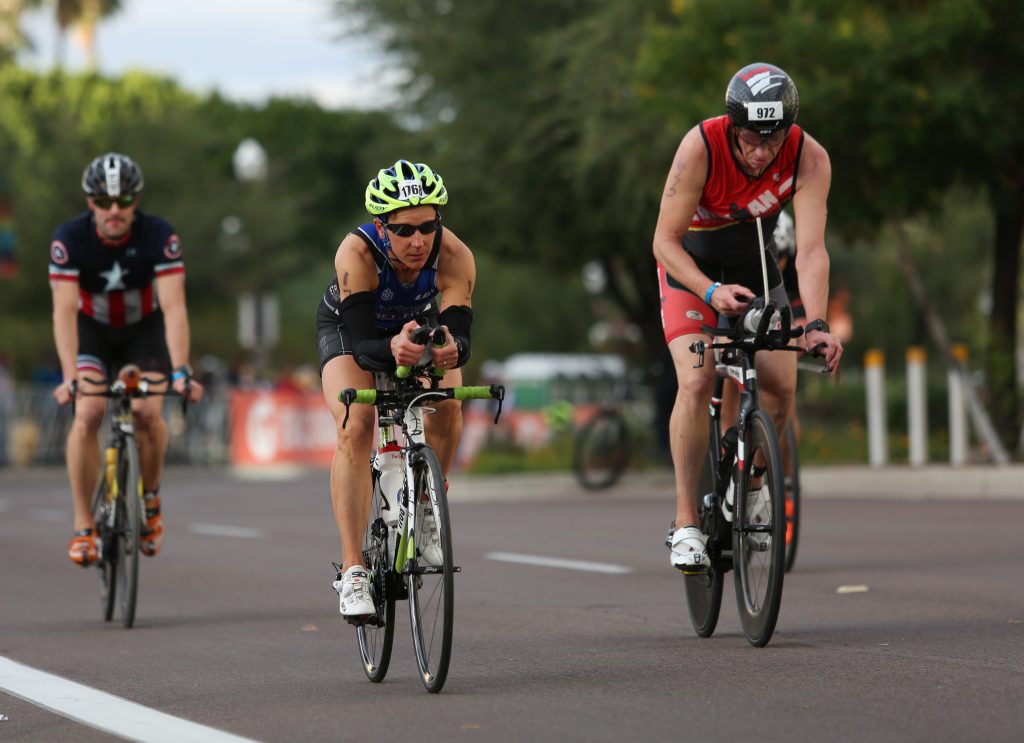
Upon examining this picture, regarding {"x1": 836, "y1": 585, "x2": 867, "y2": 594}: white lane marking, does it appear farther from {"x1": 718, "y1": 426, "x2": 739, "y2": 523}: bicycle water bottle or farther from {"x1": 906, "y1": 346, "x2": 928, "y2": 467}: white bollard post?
{"x1": 906, "y1": 346, "x2": 928, "y2": 467}: white bollard post

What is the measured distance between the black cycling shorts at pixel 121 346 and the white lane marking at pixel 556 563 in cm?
284

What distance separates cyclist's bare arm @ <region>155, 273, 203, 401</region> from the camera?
9.66 metres

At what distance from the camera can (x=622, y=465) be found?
1998cm

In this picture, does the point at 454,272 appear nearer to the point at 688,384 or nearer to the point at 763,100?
the point at 688,384

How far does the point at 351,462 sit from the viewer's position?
7.06 meters

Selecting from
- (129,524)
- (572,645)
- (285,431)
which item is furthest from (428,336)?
(285,431)

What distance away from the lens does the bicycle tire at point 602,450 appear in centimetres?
1980

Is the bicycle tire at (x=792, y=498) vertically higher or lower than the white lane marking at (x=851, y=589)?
higher

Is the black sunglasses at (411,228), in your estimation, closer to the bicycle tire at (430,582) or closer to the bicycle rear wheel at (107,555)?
the bicycle tire at (430,582)

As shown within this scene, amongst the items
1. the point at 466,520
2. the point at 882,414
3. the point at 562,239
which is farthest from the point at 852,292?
the point at 466,520

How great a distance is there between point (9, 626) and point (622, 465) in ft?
36.8

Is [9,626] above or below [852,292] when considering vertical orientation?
below

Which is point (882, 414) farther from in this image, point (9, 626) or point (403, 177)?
point (403, 177)

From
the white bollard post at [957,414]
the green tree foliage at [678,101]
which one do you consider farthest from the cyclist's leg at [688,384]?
the white bollard post at [957,414]
